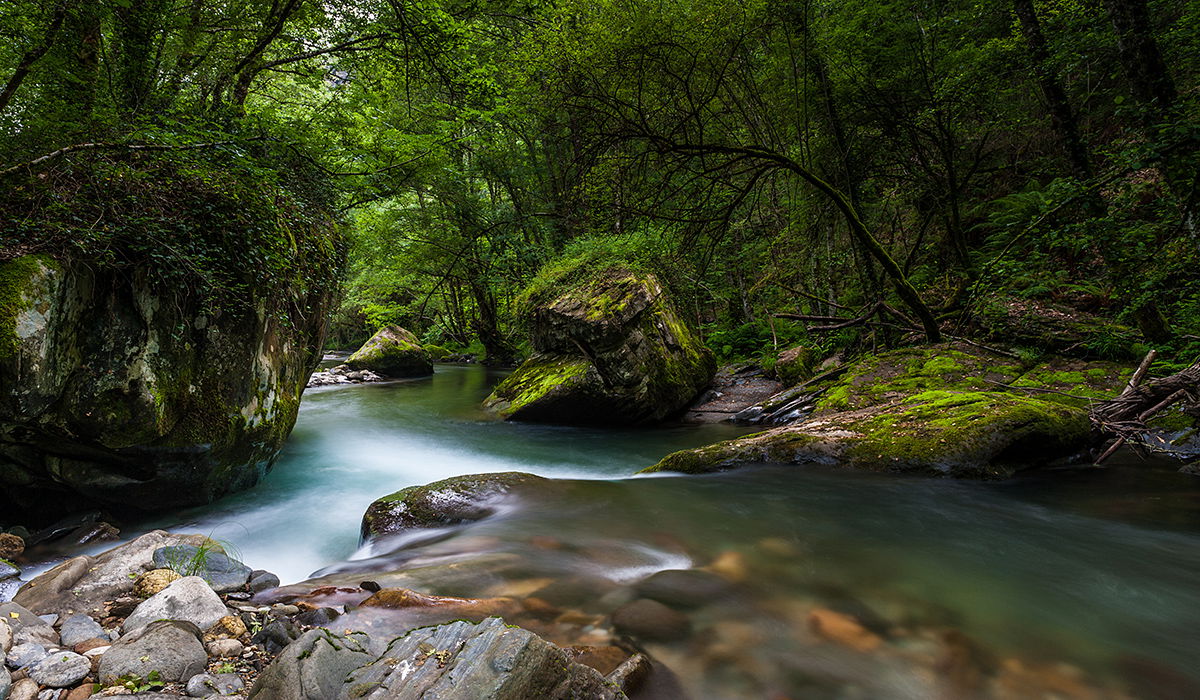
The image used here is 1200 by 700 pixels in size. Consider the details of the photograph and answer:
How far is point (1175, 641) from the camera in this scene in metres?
2.45

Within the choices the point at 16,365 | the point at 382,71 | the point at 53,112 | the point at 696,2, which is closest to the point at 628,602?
the point at 16,365

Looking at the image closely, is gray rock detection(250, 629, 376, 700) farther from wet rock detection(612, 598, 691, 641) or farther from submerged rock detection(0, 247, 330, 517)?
submerged rock detection(0, 247, 330, 517)

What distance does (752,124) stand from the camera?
7297mm

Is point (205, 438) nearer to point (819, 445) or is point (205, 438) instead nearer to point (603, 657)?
point (603, 657)

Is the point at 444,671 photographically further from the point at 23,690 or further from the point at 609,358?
the point at 609,358

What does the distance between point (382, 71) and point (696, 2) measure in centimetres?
509

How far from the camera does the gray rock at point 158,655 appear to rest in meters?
1.82

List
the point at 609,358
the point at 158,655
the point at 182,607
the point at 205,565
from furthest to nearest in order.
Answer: the point at 609,358
the point at 205,565
the point at 182,607
the point at 158,655

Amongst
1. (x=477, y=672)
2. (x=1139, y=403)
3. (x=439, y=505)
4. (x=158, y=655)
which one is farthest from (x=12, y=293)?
(x=1139, y=403)

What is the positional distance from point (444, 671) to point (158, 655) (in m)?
1.25

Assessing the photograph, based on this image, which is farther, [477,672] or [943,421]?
[943,421]

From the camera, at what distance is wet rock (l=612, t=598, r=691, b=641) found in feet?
8.38

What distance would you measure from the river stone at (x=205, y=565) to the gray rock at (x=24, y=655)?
93cm

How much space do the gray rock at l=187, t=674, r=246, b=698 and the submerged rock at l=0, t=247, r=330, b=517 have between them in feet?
9.74
